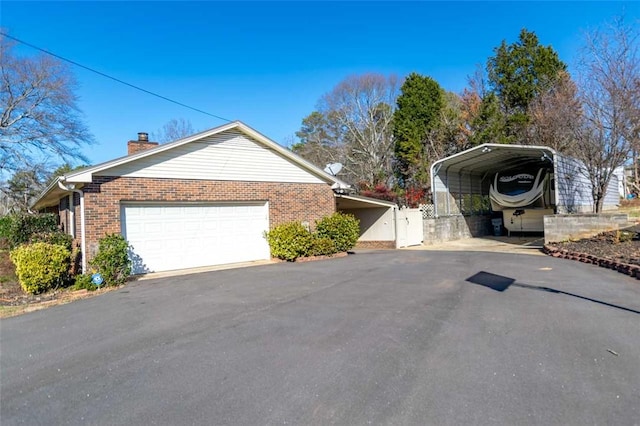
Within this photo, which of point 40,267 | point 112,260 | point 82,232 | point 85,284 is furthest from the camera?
point 82,232

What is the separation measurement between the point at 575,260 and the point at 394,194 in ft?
38.2

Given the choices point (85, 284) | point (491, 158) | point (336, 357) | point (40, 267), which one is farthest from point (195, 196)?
point (491, 158)

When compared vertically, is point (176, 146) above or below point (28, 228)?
above

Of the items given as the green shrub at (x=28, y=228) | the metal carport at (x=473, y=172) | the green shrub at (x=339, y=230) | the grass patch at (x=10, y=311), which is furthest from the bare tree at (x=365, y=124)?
the grass patch at (x=10, y=311)

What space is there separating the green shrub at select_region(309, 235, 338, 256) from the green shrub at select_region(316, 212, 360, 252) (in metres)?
0.27

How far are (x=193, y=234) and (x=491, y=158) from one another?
1460 cm

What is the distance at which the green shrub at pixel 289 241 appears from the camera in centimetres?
1252

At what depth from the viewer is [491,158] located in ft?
63.2

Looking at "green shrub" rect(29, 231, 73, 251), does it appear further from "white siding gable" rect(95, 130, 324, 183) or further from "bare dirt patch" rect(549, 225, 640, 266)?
"bare dirt patch" rect(549, 225, 640, 266)

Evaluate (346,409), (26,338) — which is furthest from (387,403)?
(26,338)

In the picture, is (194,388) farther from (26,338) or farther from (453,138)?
(453,138)

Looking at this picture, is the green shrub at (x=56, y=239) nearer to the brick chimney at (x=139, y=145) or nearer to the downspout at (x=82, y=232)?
the downspout at (x=82, y=232)

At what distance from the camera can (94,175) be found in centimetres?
994

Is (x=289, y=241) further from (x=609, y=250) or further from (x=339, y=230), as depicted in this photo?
(x=609, y=250)
